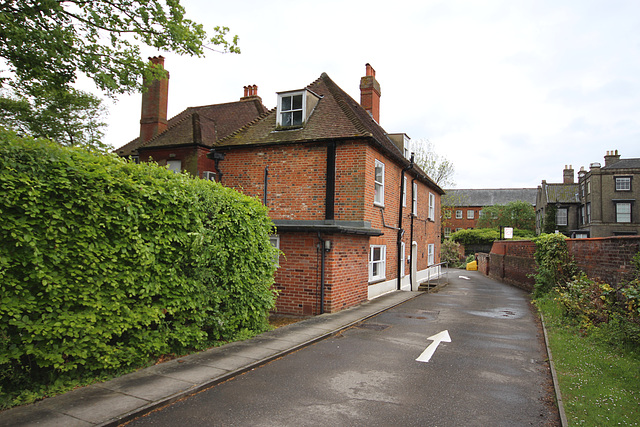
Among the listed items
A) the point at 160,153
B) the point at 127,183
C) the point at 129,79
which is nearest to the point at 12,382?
the point at 127,183

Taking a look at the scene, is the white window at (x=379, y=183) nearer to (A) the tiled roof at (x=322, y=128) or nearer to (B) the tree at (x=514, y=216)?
(A) the tiled roof at (x=322, y=128)

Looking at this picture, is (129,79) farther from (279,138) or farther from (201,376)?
(201,376)

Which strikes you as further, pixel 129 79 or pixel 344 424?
pixel 129 79

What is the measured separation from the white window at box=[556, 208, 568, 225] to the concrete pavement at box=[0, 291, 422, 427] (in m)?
50.7

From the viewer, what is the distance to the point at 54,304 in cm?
498

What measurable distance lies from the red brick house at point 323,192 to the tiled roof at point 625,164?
3698 cm

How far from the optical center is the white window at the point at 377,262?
1559cm

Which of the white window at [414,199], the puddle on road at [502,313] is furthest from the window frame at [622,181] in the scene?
the puddle on road at [502,313]

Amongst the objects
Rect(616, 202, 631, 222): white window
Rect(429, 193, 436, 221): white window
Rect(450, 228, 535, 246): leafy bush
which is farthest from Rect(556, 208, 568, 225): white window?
Rect(429, 193, 436, 221): white window

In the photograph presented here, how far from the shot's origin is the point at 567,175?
2244 inches

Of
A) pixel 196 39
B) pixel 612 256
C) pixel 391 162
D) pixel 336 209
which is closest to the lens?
pixel 612 256

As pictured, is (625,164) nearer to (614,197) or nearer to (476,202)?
(614,197)

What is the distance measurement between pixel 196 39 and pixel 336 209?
6.94 metres

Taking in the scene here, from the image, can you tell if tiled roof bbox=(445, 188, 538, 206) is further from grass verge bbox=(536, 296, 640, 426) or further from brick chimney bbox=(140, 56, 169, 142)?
grass verge bbox=(536, 296, 640, 426)
